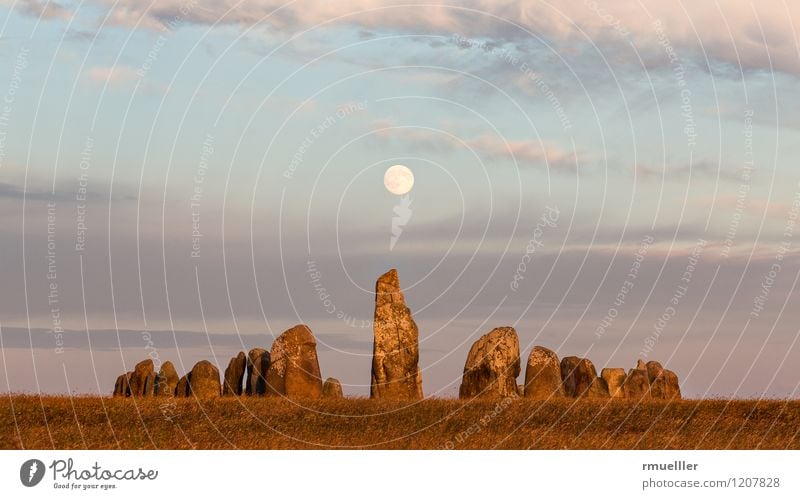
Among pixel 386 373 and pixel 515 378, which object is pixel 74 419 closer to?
pixel 386 373

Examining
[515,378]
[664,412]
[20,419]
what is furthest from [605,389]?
[20,419]

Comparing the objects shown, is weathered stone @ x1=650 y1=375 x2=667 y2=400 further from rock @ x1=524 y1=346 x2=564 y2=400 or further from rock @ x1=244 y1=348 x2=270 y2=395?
rock @ x1=244 y1=348 x2=270 y2=395

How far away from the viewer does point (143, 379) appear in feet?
160

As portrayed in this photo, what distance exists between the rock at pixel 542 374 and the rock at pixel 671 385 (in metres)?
4.20

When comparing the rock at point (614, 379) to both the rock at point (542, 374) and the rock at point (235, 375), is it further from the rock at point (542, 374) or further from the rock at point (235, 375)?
the rock at point (235, 375)

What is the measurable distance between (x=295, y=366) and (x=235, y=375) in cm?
251

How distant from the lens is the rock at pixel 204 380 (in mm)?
47219

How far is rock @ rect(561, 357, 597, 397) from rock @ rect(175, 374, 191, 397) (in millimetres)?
13347

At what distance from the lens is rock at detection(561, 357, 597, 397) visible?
49.3m

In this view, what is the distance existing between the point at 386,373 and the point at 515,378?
457 centimetres
